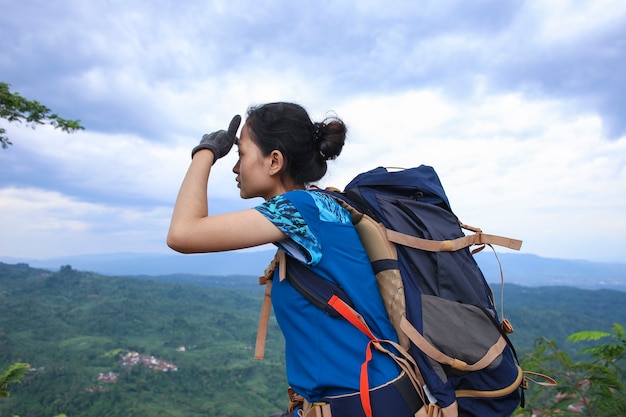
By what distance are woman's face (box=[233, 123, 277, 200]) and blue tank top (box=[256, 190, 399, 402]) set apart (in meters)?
0.29

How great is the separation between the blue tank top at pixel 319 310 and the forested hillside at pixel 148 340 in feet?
118

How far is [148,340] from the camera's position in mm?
81875

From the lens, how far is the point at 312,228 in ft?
4.43

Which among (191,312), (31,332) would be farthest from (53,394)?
(191,312)

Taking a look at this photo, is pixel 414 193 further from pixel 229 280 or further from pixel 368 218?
pixel 229 280

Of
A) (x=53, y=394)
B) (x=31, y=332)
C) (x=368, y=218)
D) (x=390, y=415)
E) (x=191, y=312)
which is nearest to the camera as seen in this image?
(x=390, y=415)

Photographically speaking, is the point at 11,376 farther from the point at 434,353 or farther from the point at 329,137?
the point at 434,353

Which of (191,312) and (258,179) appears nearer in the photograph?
(258,179)

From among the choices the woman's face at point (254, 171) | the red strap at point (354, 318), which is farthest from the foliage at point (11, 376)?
the red strap at point (354, 318)

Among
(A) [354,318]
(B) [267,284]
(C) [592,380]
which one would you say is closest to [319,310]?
(A) [354,318]

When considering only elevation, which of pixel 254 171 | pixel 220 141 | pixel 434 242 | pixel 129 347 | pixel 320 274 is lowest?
pixel 129 347

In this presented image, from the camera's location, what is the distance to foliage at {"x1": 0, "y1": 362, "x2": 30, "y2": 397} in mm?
3508

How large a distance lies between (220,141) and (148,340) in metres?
89.4

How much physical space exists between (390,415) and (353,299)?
1.14 feet
